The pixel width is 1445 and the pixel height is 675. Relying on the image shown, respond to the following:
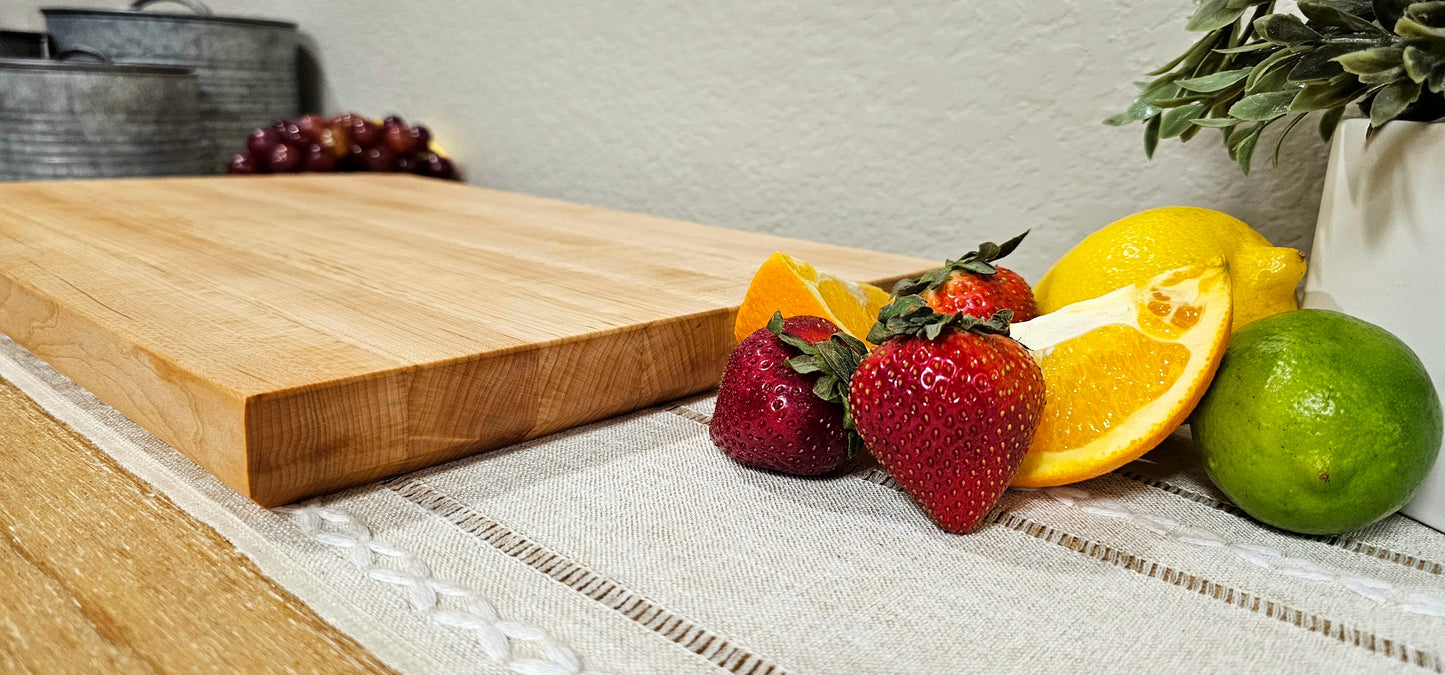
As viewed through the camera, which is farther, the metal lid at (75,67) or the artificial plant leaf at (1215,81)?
the metal lid at (75,67)

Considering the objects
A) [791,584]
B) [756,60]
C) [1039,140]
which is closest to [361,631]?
[791,584]

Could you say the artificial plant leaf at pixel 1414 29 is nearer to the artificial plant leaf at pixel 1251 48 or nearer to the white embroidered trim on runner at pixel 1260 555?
the artificial plant leaf at pixel 1251 48

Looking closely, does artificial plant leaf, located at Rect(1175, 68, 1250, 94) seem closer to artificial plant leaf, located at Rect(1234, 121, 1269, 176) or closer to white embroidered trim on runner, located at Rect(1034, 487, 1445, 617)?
artificial plant leaf, located at Rect(1234, 121, 1269, 176)

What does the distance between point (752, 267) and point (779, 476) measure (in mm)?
347

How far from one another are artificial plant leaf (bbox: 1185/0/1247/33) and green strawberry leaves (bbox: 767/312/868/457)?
1.09 feet

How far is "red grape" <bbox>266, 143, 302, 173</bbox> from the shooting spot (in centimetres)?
159

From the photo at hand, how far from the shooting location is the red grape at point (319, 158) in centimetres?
159

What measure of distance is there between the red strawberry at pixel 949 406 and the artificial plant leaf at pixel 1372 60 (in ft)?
0.78

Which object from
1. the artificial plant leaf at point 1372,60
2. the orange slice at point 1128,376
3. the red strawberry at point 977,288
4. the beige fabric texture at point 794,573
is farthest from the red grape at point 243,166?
the artificial plant leaf at point 1372,60

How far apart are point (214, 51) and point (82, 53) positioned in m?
0.23

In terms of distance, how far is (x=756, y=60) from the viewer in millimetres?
1232

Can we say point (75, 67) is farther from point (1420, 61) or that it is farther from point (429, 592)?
point (1420, 61)

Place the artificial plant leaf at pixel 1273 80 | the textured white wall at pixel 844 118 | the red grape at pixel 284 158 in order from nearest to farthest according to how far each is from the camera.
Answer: the artificial plant leaf at pixel 1273 80 < the textured white wall at pixel 844 118 < the red grape at pixel 284 158

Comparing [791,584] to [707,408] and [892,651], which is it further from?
[707,408]
